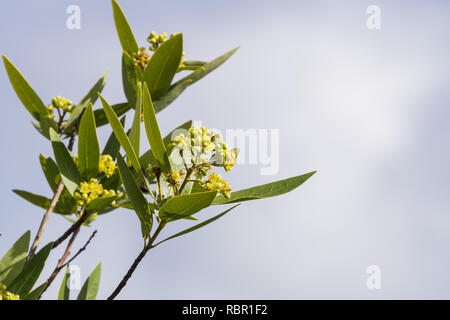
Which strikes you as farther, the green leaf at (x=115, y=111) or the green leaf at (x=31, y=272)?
the green leaf at (x=115, y=111)

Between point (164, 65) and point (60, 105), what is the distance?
71 centimetres

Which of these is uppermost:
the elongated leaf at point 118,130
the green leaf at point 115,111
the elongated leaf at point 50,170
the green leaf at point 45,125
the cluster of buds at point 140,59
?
the cluster of buds at point 140,59

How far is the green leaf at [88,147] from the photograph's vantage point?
1.96 m

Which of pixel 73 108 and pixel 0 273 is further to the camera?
pixel 73 108

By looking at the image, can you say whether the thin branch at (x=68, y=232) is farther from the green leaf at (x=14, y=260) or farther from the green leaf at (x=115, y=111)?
the green leaf at (x=115, y=111)

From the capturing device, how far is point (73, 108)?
2.60 meters

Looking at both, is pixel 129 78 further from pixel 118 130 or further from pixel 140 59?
pixel 118 130

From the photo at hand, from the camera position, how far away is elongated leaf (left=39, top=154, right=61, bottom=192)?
2.42 meters

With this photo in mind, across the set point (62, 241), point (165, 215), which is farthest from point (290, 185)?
point (62, 241)

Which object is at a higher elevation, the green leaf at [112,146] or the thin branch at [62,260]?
the green leaf at [112,146]

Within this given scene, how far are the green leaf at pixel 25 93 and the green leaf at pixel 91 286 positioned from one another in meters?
0.96

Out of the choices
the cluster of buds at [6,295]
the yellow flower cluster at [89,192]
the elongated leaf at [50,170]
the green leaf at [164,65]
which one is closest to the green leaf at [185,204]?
the yellow flower cluster at [89,192]

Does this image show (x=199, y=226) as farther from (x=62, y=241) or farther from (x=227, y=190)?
(x=62, y=241)
